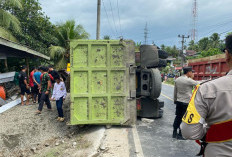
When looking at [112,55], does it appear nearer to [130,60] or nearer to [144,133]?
[130,60]

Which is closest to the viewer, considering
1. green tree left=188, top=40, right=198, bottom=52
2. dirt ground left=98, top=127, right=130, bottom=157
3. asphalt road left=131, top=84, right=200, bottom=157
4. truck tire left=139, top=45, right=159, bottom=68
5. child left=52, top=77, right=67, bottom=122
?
dirt ground left=98, top=127, right=130, bottom=157

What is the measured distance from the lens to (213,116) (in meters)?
1.66

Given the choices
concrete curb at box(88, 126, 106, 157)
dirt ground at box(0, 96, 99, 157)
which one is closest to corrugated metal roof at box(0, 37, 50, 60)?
dirt ground at box(0, 96, 99, 157)

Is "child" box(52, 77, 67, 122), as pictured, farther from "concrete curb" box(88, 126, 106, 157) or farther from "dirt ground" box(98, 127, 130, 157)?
"dirt ground" box(98, 127, 130, 157)

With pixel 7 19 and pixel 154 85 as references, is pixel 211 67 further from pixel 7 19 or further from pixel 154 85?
pixel 7 19

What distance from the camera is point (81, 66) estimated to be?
210 inches

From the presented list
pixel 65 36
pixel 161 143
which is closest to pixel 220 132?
pixel 161 143

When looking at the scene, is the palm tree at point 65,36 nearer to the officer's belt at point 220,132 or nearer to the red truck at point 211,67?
the red truck at point 211,67

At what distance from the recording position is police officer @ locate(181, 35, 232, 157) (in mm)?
1600

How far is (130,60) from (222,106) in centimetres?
403

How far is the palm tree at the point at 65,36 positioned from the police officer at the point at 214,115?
15527mm

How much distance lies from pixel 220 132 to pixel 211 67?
20.6 ft

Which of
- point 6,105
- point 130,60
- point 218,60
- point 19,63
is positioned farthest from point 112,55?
point 19,63

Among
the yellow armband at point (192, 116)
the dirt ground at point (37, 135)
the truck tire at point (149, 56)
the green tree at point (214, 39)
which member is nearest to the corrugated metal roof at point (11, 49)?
the dirt ground at point (37, 135)
